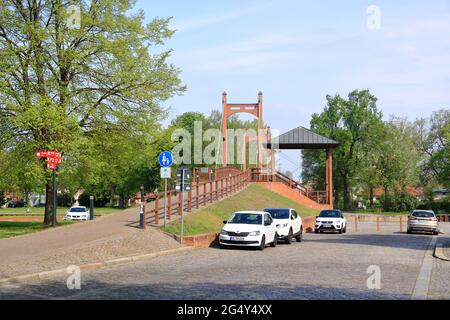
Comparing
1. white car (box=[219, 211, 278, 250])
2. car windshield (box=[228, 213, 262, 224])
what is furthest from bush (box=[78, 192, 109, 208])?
white car (box=[219, 211, 278, 250])

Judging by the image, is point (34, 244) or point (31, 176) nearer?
point (34, 244)

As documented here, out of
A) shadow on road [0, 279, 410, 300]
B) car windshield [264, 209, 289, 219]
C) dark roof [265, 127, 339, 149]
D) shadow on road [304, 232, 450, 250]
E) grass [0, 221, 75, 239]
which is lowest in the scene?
shadow on road [304, 232, 450, 250]

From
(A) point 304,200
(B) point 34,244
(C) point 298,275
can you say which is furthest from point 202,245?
(A) point 304,200

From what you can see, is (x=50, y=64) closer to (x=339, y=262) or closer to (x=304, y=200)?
(x=339, y=262)

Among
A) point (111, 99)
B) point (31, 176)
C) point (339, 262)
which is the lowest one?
point (339, 262)

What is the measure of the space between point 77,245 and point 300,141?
3784 cm

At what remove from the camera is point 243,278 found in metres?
12.7

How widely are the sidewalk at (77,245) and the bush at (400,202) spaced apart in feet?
198

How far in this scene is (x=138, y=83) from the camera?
27500 millimetres

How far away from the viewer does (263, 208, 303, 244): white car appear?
24391 millimetres

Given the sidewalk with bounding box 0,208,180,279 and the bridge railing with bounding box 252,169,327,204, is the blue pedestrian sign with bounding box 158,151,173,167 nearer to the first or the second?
the sidewalk with bounding box 0,208,180,279

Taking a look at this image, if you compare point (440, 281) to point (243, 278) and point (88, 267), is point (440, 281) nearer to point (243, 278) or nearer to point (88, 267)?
point (243, 278)

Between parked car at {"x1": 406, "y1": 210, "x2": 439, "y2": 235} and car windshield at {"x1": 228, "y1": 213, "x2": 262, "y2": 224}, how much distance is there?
16997 millimetres

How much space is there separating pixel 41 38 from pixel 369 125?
6693 cm
